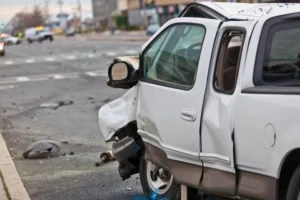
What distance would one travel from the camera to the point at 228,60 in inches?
202

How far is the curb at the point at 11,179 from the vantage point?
6911 mm

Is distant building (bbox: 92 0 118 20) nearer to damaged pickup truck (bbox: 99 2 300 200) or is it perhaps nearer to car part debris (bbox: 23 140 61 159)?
car part debris (bbox: 23 140 61 159)

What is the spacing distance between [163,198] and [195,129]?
1222 mm

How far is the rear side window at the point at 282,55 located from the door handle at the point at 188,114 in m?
0.68

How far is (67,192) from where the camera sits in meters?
7.19

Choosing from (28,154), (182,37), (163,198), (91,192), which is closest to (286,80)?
(182,37)

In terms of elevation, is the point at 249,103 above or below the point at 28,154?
above

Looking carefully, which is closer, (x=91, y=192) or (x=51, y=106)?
(x=91, y=192)

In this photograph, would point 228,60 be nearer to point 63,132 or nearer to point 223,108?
point 223,108

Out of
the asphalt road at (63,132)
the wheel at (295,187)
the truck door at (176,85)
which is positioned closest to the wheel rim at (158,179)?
the truck door at (176,85)

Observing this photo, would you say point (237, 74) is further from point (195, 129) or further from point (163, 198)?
point (163, 198)

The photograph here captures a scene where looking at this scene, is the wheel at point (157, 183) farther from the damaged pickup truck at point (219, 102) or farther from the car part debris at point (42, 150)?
the car part debris at point (42, 150)

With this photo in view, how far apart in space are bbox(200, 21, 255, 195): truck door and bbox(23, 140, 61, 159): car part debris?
15.3 feet

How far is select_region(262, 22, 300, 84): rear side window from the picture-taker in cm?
471
